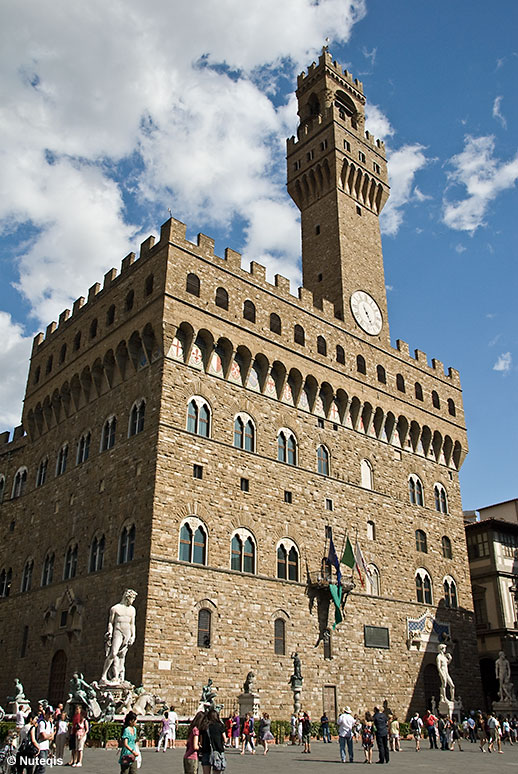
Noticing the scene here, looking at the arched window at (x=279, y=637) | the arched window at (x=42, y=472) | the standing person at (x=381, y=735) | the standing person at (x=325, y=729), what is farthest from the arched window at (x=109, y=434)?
the standing person at (x=381, y=735)

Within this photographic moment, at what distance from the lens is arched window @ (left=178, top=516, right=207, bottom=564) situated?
24.3 m

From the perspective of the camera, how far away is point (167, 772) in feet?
44.6

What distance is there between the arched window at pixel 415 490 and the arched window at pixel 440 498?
4.39ft

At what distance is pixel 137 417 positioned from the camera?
2698 centimetres

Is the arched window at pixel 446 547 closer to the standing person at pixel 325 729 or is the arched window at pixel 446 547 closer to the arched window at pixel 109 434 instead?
the standing person at pixel 325 729

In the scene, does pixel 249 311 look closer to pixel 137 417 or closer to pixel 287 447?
pixel 287 447

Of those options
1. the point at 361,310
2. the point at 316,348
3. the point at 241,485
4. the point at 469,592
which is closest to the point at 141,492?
the point at 241,485

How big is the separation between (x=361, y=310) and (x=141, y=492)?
56.1ft

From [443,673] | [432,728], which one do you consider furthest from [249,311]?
[443,673]

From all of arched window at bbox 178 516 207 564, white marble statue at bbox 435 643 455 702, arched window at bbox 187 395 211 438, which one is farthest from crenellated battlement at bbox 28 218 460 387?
white marble statue at bbox 435 643 455 702

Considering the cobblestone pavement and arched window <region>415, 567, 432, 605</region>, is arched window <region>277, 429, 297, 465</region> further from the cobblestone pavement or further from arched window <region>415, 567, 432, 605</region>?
the cobblestone pavement

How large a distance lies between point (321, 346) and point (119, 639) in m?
16.8

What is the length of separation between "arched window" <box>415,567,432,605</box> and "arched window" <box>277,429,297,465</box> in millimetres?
9369

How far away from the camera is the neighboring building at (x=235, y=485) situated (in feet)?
80.6
